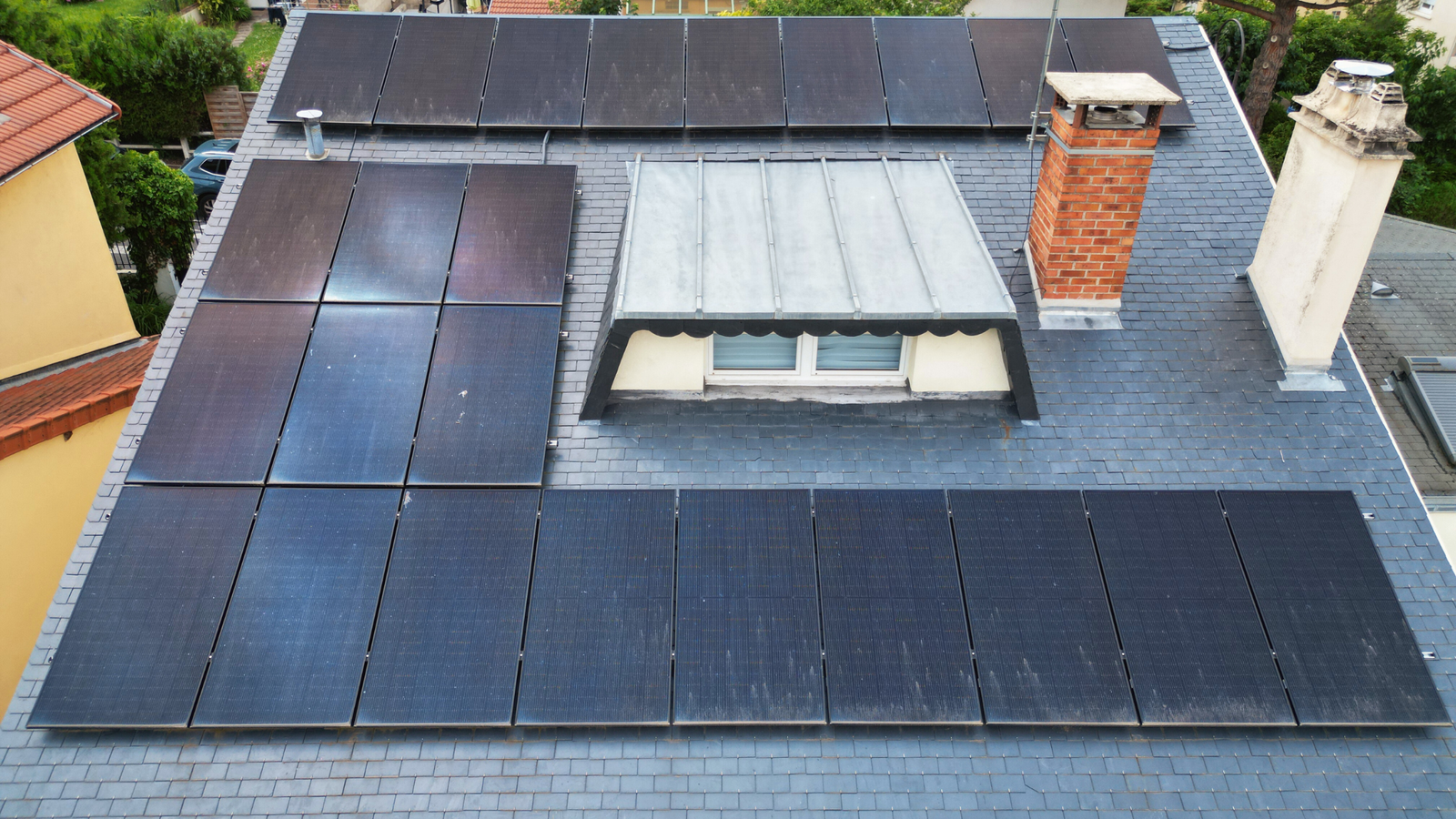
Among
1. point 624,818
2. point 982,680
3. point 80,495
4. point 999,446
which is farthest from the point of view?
point 80,495

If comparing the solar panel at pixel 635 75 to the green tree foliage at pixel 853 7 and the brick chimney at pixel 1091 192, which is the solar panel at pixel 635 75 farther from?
the green tree foliage at pixel 853 7

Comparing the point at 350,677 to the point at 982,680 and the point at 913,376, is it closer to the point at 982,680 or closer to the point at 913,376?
the point at 982,680

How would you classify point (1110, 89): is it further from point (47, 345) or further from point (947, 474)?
point (47, 345)

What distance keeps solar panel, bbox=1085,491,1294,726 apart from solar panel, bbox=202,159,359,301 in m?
8.02

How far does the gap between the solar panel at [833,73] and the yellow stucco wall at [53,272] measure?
10636 millimetres

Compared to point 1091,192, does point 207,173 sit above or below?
below

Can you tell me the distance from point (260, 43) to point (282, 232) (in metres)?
33.4

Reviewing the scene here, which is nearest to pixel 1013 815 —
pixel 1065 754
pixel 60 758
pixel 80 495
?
pixel 1065 754

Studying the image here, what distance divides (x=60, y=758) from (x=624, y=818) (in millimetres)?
4300

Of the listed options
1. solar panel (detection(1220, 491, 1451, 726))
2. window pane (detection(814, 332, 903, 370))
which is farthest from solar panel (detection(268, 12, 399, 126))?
solar panel (detection(1220, 491, 1451, 726))

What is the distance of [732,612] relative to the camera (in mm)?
7691

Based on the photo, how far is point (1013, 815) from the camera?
22.9 feet

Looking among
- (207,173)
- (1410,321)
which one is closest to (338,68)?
(207,173)

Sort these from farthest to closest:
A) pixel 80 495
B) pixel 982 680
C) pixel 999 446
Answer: pixel 80 495 → pixel 999 446 → pixel 982 680
